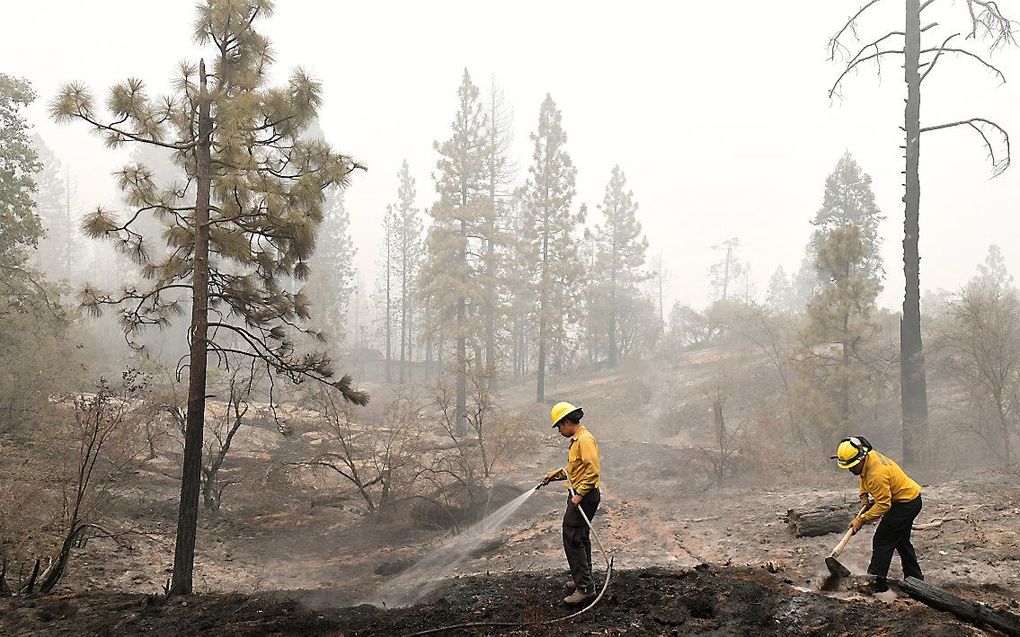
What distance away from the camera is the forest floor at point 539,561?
537 centimetres

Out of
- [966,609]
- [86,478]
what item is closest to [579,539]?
[966,609]

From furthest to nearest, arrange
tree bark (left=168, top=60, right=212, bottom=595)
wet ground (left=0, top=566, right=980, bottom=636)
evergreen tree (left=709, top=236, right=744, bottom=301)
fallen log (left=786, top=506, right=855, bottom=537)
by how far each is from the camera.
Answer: evergreen tree (left=709, top=236, right=744, bottom=301) → fallen log (left=786, top=506, right=855, bottom=537) → tree bark (left=168, top=60, right=212, bottom=595) → wet ground (left=0, top=566, right=980, bottom=636)

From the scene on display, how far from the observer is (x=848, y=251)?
16.6 m

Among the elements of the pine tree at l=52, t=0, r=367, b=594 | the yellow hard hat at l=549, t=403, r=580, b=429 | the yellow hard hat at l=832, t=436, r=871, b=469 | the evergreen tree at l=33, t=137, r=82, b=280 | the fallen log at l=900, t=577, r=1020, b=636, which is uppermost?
the evergreen tree at l=33, t=137, r=82, b=280

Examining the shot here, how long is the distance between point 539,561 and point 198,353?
6.65 m

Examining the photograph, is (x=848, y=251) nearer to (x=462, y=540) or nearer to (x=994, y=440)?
(x=994, y=440)

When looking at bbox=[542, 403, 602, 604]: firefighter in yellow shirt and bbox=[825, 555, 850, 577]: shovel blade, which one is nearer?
bbox=[542, 403, 602, 604]: firefighter in yellow shirt

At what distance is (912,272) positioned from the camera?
48.1 ft

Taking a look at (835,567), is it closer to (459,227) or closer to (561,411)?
(561,411)

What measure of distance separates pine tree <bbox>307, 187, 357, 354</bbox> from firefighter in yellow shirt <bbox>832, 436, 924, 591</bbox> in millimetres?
33920

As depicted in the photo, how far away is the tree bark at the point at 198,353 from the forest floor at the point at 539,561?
3.27ft

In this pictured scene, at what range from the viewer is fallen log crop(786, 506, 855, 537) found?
9117 millimetres

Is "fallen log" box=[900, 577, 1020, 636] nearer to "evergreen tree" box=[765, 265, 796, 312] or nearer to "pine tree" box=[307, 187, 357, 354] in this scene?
"pine tree" box=[307, 187, 357, 354]

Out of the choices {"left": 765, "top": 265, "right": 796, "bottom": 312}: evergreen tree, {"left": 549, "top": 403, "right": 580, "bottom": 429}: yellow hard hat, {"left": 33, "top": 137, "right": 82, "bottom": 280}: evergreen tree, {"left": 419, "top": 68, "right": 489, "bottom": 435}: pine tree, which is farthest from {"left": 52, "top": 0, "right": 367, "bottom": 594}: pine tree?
{"left": 765, "top": 265, "right": 796, "bottom": 312}: evergreen tree
